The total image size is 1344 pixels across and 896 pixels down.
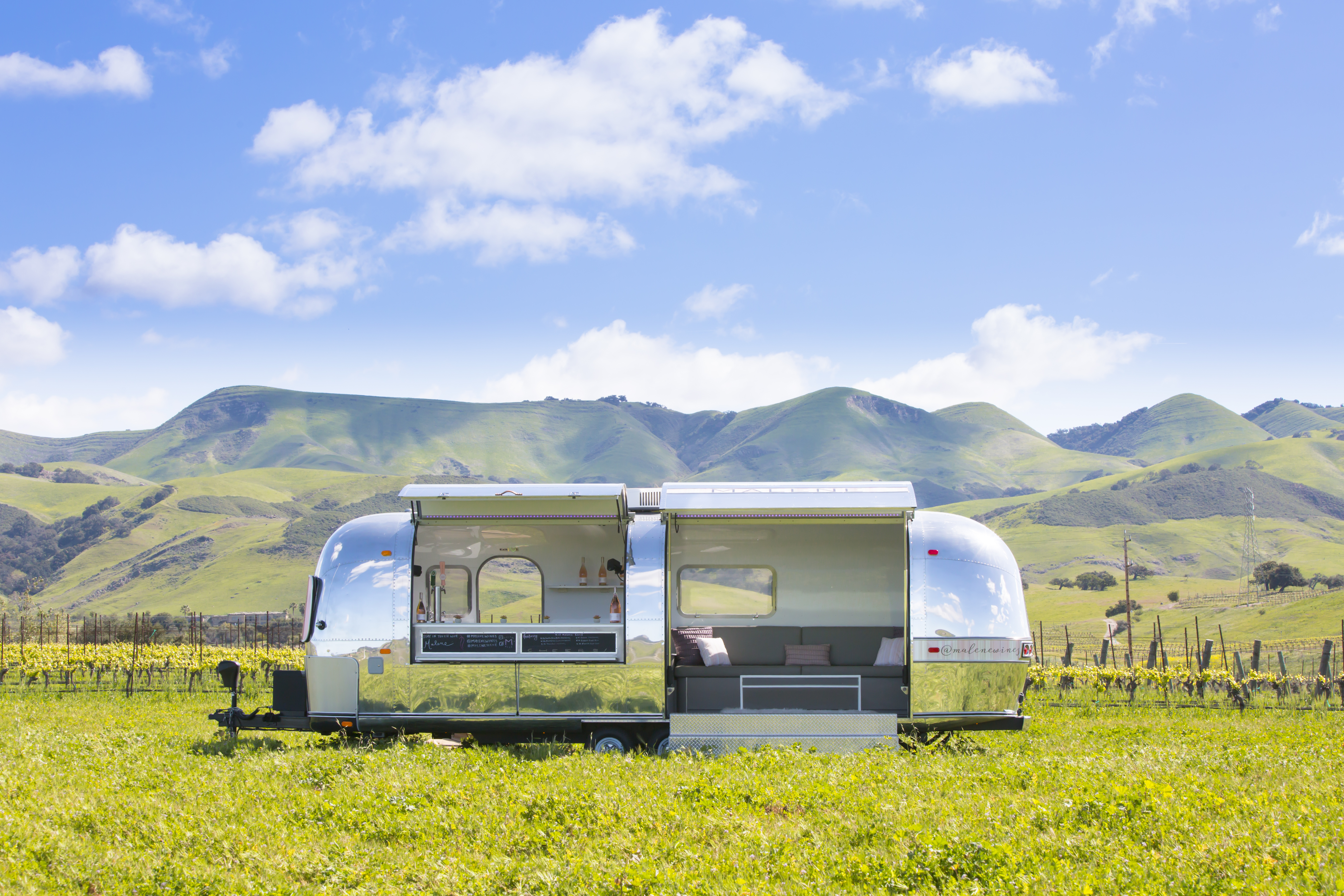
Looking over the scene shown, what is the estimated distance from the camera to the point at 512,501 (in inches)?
449

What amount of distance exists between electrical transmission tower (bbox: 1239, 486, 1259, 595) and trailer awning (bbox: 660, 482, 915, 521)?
10422cm

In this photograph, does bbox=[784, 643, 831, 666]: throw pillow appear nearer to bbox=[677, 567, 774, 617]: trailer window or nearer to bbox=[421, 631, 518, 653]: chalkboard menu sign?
bbox=[677, 567, 774, 617]: trailer window

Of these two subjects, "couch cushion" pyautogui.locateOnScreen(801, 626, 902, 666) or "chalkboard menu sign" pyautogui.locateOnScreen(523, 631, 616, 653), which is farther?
"couch cushion" pyautogui.locateOnScreen(801, 626, 902, 666)

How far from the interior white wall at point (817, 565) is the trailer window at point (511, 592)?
206 centimetres

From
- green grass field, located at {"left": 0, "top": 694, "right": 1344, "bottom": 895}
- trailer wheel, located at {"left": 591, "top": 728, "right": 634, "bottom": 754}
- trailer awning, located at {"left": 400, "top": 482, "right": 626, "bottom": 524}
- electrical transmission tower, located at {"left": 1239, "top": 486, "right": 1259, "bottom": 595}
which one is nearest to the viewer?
green grass field, located at {"left": 0, "top": 694, "right": 1344, "bottom": 895}

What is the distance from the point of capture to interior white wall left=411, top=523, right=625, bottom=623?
14.0 metres

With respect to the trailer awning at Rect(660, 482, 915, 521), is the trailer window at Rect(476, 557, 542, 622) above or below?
below

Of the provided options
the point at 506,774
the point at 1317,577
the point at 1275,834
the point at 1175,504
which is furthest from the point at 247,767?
the point at 1175,504

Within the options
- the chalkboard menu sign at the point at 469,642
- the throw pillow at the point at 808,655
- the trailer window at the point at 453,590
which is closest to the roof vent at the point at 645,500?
the chalkboard menu sign at the point at 469,642

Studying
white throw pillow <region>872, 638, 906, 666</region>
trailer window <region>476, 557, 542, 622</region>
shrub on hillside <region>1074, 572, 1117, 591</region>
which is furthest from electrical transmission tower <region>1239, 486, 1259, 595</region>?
trailer window <region>476, 557, 542, 622</region>

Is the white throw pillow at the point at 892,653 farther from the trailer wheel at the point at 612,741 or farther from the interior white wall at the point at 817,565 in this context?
the trailer wheel at the point at 612,741

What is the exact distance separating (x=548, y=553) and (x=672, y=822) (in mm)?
7145

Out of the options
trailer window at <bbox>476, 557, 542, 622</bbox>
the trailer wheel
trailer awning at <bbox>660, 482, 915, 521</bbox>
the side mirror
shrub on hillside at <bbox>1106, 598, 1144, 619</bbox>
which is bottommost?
shrub on hillside at <bbox>1106, 598, 1144, 619</bbox>

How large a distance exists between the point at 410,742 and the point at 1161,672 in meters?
19.0
